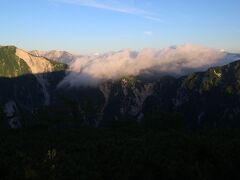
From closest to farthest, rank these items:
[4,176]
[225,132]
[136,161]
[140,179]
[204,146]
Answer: [4,176]
[140,179]
[136,161]
[204,146]
[225,132]

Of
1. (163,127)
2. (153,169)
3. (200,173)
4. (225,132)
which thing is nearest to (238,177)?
(200,173)

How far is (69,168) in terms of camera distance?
78.8m

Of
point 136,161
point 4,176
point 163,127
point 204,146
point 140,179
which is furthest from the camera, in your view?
point 163,127

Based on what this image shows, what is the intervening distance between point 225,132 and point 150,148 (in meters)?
53.7

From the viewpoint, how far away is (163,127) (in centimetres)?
19638

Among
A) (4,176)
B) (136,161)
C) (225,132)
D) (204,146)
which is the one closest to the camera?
(4,176)

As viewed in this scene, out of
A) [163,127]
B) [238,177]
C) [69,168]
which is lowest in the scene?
[163,127]

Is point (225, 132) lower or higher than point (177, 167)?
lower

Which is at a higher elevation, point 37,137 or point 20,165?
point 20,165

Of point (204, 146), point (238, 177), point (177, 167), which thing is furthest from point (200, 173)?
point (204, 146)

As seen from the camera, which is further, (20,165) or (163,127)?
(163,127)

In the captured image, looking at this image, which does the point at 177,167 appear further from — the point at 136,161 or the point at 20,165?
the point at 20,165

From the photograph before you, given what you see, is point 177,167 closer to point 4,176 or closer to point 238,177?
point 238,177

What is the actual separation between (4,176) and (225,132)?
316 feet
